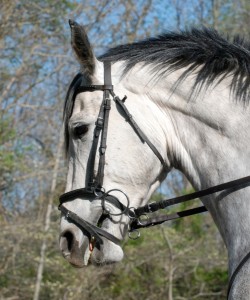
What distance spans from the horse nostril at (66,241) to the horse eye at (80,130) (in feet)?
1.79

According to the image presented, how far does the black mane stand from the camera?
3.40 metres

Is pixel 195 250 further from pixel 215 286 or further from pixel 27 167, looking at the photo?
pixel 27 167

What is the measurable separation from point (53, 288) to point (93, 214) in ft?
32.2

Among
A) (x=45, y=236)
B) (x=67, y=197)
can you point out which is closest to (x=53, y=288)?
(x=45, y=236)

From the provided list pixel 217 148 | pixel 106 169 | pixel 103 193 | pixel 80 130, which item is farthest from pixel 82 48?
pixel 217 148

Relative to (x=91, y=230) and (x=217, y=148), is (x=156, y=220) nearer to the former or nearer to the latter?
→ (x=91, y=230)

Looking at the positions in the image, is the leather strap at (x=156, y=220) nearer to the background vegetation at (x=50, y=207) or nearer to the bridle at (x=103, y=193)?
the bridle at (x=103, y=193)

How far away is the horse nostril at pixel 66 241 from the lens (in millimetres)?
3438

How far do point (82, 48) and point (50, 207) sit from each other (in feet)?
32.7

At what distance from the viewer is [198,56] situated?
352 centimetres

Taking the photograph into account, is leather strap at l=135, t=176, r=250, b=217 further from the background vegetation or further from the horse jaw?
the background vegetation

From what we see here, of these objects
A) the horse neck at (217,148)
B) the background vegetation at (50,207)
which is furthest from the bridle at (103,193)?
the background vegetation at (50,207)

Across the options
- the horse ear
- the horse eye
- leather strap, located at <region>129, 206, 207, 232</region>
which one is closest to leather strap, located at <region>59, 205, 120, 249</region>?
leather strap, located at <region>129, 206, 207, 232</region>

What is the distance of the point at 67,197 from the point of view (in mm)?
3486
